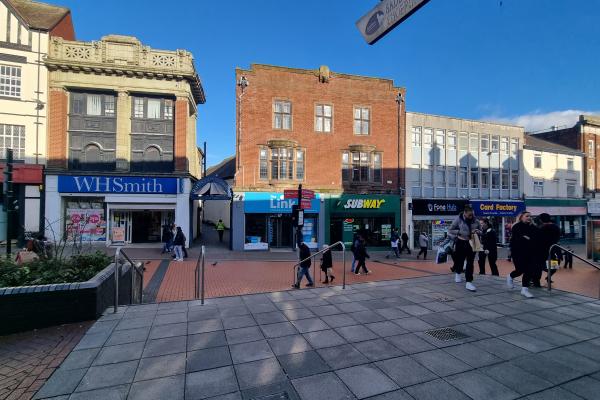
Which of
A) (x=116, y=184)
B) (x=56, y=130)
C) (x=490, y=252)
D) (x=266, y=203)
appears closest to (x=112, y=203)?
(x=116, y=184)

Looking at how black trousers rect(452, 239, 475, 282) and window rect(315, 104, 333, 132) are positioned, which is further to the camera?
window rect(315, 104, 333, 132)

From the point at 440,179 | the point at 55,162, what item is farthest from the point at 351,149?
the point at 55,162

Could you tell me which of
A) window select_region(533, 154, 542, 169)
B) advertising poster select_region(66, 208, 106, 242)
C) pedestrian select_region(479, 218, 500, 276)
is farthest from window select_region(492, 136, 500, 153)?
advertising poster select_region(66, 208, 106, 242)

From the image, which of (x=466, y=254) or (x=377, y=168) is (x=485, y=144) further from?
(x=466, y=254)

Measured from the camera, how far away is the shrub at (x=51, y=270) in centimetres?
491

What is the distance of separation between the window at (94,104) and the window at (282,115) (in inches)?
433

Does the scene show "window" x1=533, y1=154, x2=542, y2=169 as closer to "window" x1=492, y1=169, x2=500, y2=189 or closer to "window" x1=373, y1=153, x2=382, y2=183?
"window" x1=492, y1=169, x2=500, y2=189

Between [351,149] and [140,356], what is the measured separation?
19292mm

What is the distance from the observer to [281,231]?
66.8ft

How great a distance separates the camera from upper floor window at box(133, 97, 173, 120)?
19.2m

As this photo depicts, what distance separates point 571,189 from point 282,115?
28.7 metres

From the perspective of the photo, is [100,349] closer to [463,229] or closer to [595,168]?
[463,229]

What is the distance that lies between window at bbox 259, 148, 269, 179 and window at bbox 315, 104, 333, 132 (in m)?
4.12

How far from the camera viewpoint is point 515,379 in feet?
11.0
